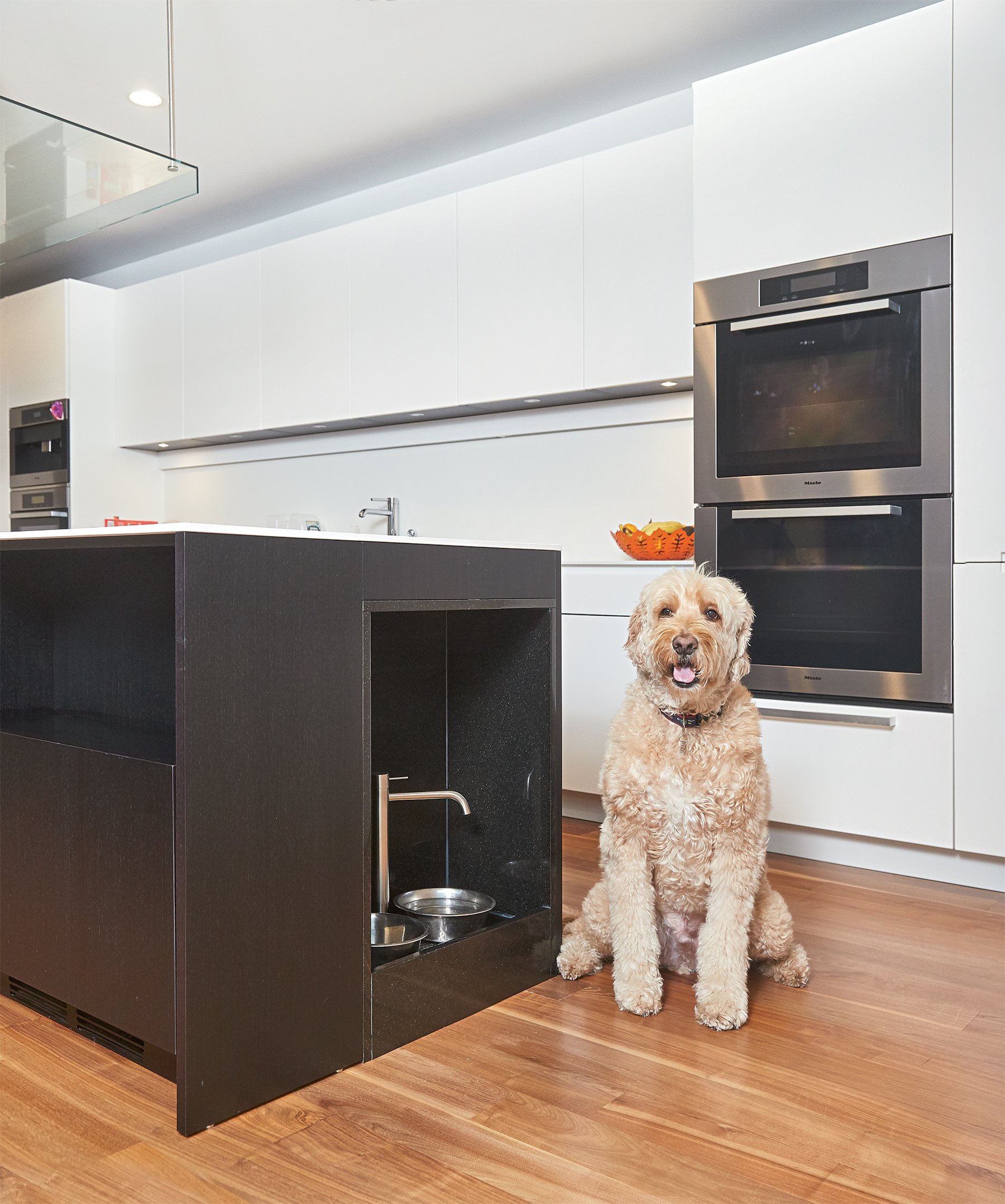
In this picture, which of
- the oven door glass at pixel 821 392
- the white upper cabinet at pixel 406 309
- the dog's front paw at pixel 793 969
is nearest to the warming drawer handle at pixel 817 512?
the oven door glass at pixel 821 392

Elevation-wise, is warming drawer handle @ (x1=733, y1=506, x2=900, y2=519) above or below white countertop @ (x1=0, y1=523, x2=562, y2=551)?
above

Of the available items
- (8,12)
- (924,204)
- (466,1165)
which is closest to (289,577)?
(466,1165)

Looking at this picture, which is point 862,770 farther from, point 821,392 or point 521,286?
point 521,286

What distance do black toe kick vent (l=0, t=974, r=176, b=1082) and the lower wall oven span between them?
218cm

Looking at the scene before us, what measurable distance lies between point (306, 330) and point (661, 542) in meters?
2.17

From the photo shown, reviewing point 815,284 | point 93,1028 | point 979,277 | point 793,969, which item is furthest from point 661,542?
point 93,1028

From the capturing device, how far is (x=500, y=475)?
4.59 metres

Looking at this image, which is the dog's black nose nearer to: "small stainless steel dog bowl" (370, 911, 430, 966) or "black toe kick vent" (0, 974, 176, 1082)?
"small stainless steel dog bowl" (370, 911, 430, 966)

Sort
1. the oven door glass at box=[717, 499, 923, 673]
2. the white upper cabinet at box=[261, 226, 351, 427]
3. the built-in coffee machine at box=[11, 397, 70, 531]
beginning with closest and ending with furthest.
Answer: the oven door glass at box=[717, 499, 923, 673]
the white upper cabinet at box=[261, 226, 351, 427]
the built-in coffee machine at box=[11, 397, 70, 531]

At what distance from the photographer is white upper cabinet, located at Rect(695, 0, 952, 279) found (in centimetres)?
289

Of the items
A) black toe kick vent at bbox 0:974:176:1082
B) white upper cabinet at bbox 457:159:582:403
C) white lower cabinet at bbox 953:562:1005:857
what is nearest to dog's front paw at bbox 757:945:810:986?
white lower cabinet at bbox 953:562:1005:857

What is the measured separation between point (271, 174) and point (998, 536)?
3556 millimetres

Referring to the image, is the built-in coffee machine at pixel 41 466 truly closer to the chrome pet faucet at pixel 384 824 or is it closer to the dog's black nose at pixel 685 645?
the chrome pet faucet at pixel 384 824

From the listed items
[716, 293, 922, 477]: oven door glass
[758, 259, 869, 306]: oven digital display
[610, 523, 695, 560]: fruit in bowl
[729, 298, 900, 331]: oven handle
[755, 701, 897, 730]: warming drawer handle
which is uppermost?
[758, 259, 869, 306]: oven digital display
